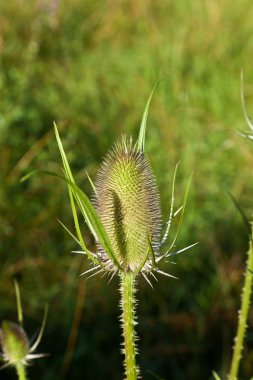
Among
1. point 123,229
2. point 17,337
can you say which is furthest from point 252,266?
point 17,337

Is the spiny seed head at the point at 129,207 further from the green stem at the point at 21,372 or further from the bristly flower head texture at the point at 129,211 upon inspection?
the green stem at the point at 21,372

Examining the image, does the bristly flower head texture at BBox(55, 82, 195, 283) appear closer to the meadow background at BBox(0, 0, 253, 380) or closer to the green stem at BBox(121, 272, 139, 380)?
the green stem at BBox(121, 272, 139, 380)

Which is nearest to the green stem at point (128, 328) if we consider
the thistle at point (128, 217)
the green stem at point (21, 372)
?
the thistle at point (128, 217)

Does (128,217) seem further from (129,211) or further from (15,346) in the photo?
(15,346)

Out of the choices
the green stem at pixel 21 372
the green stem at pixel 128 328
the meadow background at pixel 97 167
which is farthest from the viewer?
the meadow background at pixel 97 167

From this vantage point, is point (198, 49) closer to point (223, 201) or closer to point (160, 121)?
point (160, 121)
